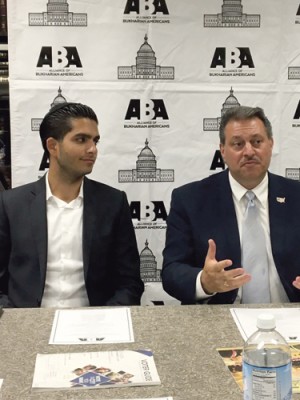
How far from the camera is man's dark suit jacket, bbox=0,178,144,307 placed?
7.63 feet

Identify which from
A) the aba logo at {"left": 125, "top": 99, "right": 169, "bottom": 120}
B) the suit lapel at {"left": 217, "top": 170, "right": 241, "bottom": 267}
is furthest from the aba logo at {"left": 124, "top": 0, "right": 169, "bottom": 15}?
the suit lapel at {"left": 217, "top": 170, "right": 241, "bottom": 267}

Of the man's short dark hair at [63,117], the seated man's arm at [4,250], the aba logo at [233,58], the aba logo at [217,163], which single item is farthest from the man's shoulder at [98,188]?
the aba logo at [233,58]

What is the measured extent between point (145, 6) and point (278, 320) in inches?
80.9

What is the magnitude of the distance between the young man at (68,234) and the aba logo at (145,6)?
36.1 inches

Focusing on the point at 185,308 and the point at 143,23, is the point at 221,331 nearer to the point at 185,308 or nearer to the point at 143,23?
the point at 185,308

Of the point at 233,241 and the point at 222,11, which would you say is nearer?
the point at 233,241

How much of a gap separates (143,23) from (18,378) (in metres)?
2.31

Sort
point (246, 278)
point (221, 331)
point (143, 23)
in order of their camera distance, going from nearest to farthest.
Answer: point (221, 331) < point (246, 278) < point (143, 23)

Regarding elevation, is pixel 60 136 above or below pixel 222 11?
below

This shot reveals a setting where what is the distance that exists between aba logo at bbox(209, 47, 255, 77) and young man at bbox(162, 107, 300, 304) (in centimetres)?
89

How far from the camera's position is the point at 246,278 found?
182 centimetres

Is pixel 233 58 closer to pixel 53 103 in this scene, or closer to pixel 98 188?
pixel 53 103

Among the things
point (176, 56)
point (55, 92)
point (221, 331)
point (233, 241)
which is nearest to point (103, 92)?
point (55, 92)

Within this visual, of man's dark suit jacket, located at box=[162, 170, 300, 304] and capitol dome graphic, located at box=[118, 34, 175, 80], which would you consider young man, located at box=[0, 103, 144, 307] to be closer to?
man's dark suit jacket, located at box=[162, 170, 300, 304]
